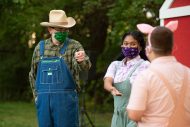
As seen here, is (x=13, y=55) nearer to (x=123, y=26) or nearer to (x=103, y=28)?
(x=103, y=28)

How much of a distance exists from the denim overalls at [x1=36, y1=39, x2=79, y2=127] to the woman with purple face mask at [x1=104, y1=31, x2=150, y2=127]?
0.68 m

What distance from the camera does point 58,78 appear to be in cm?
596

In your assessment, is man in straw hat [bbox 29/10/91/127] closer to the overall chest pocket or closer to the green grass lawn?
the overall chest pocket

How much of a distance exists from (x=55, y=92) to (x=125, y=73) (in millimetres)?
951

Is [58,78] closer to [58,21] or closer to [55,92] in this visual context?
[55,92]

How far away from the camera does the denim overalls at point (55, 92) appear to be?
596 cm

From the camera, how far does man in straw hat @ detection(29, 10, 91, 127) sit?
19.5ft

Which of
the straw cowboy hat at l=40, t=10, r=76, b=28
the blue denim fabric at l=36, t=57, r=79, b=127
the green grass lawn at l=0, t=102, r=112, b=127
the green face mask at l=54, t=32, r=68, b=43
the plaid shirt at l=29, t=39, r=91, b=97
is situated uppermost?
the straw cowboy hat at l=40, t=10, r=76, b=28

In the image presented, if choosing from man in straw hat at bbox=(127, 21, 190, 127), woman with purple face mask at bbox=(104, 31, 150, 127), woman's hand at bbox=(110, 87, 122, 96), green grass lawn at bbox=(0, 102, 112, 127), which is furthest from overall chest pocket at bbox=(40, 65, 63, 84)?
green grass lawn at bbox=(0, 102, 112, 127)

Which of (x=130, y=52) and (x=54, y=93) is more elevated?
Answer: (x=130, y=52)

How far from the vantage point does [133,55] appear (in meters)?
5.45

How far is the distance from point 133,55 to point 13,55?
18.1m

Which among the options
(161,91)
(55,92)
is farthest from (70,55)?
(161,91)

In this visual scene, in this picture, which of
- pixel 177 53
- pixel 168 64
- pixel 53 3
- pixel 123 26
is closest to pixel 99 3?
pixel 123 26
